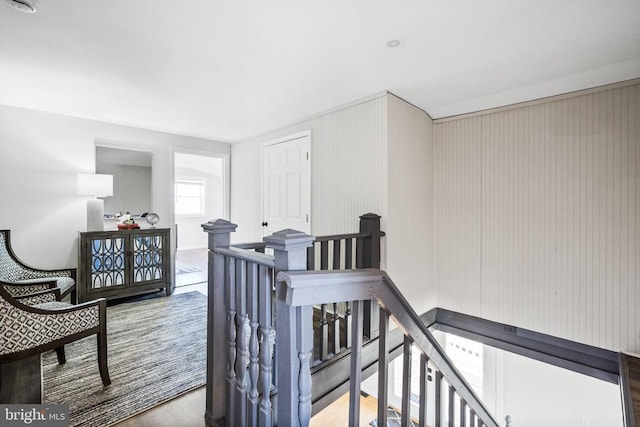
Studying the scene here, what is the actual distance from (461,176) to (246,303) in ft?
9.02

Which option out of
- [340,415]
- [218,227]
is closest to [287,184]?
[218,227]

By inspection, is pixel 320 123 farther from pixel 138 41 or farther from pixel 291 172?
pixel 138 41

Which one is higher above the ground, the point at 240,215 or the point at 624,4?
the point at 624,4

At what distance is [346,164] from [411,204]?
2.63ft

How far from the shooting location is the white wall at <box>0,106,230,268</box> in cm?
305

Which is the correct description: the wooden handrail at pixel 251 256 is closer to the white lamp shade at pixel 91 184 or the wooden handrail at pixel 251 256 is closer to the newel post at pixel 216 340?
the newel post at pixel 216 340

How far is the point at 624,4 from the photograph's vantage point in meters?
1.56

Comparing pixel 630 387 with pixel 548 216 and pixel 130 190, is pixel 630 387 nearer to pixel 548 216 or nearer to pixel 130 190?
pixel 548 216

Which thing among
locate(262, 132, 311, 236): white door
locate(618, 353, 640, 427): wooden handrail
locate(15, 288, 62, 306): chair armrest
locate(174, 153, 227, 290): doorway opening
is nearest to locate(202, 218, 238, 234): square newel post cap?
locate(15, 288, 62, 306): chair armrest

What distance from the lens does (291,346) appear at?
1.02 meters

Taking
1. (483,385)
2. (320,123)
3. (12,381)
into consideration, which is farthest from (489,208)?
(12,381)

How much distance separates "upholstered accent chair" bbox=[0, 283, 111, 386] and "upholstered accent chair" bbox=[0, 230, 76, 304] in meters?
0.70


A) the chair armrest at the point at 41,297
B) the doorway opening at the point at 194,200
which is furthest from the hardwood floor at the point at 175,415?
the doorway opening at the point at 194,200

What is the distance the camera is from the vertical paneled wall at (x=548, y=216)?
232 cm
